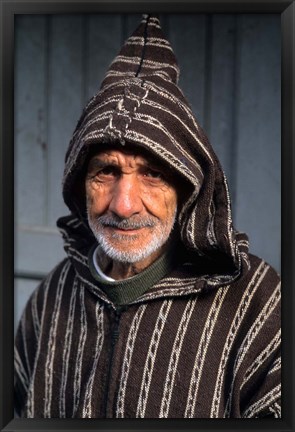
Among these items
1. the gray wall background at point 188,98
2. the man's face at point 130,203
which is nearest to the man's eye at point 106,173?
the man's face at point 130,203

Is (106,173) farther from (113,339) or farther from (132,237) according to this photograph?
(113,339)

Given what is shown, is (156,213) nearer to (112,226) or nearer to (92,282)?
(112,226)

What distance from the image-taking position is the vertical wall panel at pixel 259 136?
299cm

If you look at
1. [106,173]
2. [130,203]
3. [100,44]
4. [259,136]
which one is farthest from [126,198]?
[100,44]

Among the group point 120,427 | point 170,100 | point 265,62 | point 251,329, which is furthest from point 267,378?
point 265,62

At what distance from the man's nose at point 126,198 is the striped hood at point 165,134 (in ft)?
0.32

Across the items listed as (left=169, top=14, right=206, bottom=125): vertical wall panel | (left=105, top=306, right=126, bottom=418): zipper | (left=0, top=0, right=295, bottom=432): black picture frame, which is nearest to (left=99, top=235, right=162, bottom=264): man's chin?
(left=105, top=306, right=126, bottom=418): zipper

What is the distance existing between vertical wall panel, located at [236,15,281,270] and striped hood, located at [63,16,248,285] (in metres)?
0.67

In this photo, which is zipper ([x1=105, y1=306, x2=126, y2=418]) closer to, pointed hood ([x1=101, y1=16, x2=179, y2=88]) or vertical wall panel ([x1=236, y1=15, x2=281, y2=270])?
pointed hood ([x1=101, y1=16, x2=179, y2=88])

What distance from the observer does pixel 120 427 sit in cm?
231

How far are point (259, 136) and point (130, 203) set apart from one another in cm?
91

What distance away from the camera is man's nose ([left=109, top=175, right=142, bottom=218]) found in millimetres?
2270
